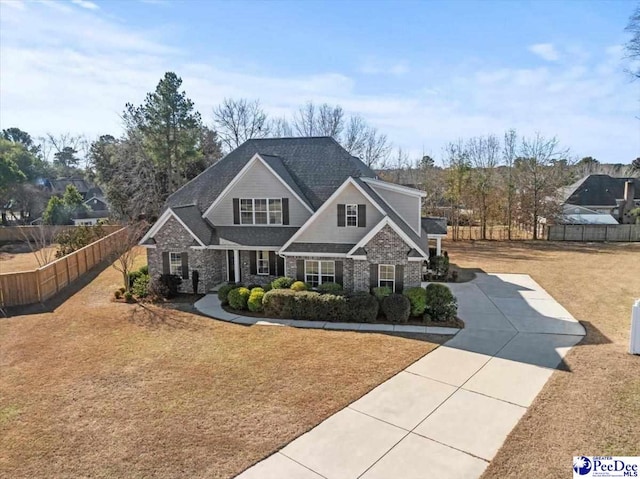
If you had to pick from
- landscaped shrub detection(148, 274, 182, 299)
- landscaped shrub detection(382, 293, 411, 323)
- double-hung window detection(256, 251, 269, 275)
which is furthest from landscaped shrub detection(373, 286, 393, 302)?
landscaped shrub detection(148, 274, 182, 299)

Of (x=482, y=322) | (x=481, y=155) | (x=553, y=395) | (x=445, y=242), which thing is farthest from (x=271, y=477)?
(x=481, y=155)

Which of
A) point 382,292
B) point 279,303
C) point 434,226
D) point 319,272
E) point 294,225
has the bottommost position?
point 279,303

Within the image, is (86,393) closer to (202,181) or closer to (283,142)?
(202,181)

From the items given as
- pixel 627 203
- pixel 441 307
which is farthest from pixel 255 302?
pixel 627 203

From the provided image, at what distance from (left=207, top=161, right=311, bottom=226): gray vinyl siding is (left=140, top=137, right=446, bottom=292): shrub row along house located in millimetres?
51

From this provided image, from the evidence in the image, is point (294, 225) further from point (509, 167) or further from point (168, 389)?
point (509, 167)

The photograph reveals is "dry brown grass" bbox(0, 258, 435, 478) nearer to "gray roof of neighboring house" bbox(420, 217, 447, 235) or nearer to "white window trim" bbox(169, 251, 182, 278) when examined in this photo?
"white window trim" bbox(169, 251, 182, 278)

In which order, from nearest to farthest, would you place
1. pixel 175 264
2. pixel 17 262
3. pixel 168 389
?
pixel 168 389
pixel 175 264
pixel 17 262

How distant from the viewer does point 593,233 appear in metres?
37.6

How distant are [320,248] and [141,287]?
916cm

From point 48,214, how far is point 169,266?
32596mm

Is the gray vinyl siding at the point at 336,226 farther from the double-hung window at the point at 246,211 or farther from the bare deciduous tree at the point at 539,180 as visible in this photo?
the bare deciduous tree at the point at 539,180

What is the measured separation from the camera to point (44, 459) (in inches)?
285

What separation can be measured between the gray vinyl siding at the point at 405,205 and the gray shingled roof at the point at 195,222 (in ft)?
28.5
